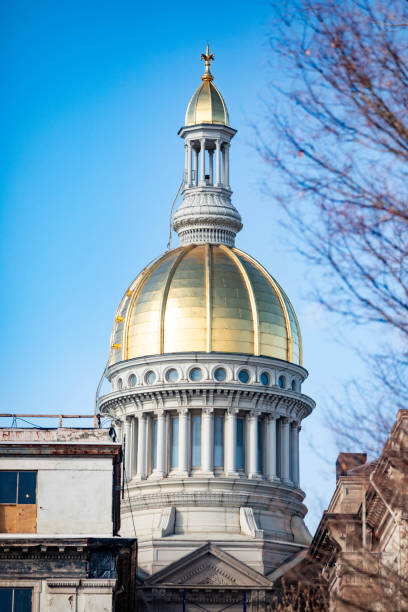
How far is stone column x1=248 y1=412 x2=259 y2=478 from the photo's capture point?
90.8 meters

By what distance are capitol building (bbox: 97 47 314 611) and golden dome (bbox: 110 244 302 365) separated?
0.05 metres

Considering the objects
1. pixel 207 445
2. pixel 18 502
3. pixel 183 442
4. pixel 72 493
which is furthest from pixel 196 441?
pixel 18 502

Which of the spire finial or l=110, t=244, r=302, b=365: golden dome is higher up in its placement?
the spire finial

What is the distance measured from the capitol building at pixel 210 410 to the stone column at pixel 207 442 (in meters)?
0.08

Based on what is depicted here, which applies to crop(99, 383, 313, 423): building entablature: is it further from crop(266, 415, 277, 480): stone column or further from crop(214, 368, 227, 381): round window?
crop(214, 368, 227, 381): round window

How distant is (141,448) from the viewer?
3605 inches

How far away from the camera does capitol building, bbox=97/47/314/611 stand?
89812mm

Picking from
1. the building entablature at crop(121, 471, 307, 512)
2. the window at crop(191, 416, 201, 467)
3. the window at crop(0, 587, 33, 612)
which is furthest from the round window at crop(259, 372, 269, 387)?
the window at crop(0, 587, 33, 612)

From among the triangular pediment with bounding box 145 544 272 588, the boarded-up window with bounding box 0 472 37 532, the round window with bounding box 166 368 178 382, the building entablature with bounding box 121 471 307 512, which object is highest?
the round window with bounding box 166 368 178 382

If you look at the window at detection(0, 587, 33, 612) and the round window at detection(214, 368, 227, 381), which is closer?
the window at detection(0, 587, 33, 612)

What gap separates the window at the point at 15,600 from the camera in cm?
5447

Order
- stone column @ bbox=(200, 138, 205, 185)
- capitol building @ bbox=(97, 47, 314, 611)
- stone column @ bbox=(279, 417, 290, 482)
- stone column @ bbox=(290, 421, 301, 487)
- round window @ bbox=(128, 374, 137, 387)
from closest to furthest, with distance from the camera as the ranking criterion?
capitol building @ bbox=(97, 47, 314, 611) → stone column @ bbox=(279, 417, 290, 482) → round window @ bbox=(128, 374, 137, 387) → stone column @ bbox=(290, 421, 301, 487) → stone column @ bbox=(200, 138, 205, 185)

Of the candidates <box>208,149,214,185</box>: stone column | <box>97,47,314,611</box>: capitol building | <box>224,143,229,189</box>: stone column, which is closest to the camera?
<box>97,47,314,611</box>: capitol building

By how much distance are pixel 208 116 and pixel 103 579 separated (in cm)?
4896
